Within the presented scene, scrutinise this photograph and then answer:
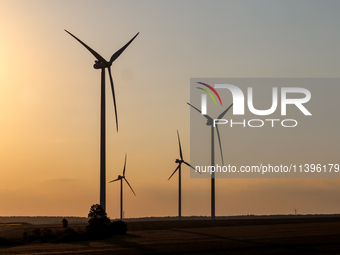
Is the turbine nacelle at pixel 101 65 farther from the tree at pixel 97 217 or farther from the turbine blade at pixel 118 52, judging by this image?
the tree at pixel 97 217

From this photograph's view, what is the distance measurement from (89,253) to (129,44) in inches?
1660

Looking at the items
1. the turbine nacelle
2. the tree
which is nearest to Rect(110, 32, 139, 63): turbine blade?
the turbine nacelle

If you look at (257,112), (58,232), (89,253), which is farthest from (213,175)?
(89,253)

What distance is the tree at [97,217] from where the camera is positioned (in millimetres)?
55906

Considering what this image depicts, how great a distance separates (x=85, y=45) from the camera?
2655 inches

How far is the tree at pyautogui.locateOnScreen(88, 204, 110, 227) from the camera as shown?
183ft

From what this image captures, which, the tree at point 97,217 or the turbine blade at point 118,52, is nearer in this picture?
the tree at point 97,217

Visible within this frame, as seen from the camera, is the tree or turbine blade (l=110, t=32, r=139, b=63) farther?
turbine blade (l=110, t=32, r=139, b=63)

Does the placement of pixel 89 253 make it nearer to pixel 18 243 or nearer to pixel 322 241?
pixel 18 243

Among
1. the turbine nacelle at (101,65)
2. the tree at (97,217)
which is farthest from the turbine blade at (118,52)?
the tree at (97,217)

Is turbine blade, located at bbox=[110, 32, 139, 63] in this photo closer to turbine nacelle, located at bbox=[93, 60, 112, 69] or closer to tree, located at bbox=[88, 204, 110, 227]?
turbine nacelle, located at bbox=[93, 60, 112, 69]

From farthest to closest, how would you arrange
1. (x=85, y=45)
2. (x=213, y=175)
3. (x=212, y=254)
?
(x=213, y=175) → (x=85, y=45) → (x=212, y=254)

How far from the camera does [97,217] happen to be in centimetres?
5631

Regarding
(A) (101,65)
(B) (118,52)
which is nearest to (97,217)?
(A) (101,65)
